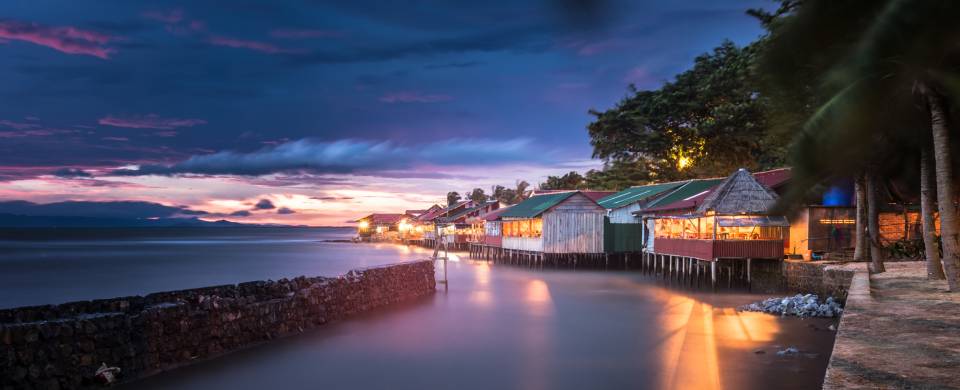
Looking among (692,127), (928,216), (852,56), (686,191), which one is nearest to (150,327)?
(852,56)

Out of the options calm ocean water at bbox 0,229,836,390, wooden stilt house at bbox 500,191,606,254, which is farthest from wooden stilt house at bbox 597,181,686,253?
calm ocean water at bbox 0,229,836,390

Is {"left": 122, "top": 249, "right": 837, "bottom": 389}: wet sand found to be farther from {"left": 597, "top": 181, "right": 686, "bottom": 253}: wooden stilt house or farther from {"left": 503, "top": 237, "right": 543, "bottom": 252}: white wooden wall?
{"left": 503, "top": 237, "right": 543, "bottom": 252}: white wooden wall

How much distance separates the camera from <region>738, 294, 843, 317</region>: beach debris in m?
18.4

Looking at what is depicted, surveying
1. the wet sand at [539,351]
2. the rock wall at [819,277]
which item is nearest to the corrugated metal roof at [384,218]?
the wet sand at [539,351]

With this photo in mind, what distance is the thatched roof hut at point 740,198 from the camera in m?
25.3

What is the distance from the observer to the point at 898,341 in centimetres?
801

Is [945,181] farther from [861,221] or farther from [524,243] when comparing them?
[524,243]

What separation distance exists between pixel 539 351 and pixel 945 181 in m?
8.65

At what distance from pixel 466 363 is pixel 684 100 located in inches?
1477

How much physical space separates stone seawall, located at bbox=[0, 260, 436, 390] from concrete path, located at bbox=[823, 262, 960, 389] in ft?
32.0

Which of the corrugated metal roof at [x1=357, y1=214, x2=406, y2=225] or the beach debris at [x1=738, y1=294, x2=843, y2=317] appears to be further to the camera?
the corrugated metal roof at [x1=357, y1=214, x2=406, y2=225]

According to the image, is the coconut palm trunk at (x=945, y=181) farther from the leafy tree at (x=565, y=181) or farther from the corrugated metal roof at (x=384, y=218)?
the corrugated metal roof at (x=384, y=218)

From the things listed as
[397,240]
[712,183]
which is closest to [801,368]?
[712,183]

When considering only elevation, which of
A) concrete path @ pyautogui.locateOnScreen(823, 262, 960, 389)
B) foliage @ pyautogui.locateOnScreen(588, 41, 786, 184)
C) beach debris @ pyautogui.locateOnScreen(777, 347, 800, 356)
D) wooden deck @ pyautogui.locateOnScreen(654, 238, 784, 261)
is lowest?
beach debris @ pyautogui.locateOnScreen(777, 347, 800, 356)
